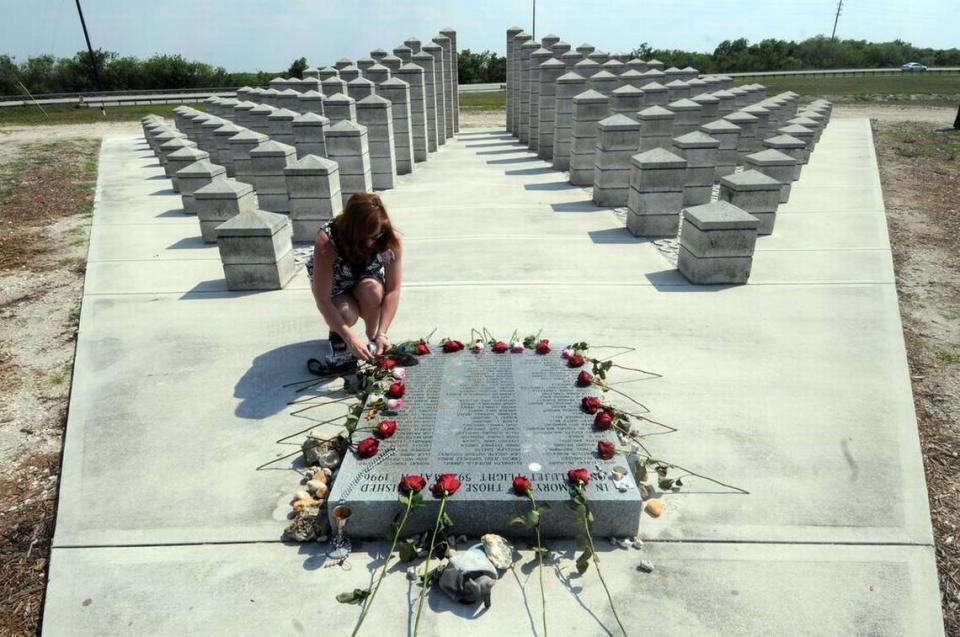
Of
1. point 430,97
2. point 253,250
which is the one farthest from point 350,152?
point 430,97

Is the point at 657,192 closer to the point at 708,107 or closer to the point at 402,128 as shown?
the point at 708,107

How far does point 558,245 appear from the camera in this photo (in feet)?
26.7

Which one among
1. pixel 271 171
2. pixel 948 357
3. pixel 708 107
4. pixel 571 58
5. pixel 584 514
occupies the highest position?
pixel 571 58

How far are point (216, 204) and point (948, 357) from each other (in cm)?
869

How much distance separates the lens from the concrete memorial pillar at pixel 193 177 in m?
10.0

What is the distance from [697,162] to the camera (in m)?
9.85

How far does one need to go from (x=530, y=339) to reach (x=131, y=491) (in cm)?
291

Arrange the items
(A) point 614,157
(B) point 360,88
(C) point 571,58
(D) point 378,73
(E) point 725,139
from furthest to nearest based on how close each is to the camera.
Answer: (C) point 571,58
(D) point 378,73
(B) point 360,88
(E) point 725,139
(A) point 614,157

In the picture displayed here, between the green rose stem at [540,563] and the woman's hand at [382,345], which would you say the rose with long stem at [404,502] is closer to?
the green rose stem at [540,563]

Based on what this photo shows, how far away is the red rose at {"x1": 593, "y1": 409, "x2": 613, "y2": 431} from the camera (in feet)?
12.1

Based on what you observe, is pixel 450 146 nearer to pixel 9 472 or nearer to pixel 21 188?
pixel 21 188

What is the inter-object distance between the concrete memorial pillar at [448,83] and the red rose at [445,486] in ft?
56.9

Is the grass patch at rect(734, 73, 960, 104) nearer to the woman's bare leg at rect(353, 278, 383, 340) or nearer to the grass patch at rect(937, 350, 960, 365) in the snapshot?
the grass patch at rect(937, 350, 960, 365)

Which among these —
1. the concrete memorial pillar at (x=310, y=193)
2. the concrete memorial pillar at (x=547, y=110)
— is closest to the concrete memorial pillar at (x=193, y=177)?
the concrete memorial pillar at (x=310, y=193)
